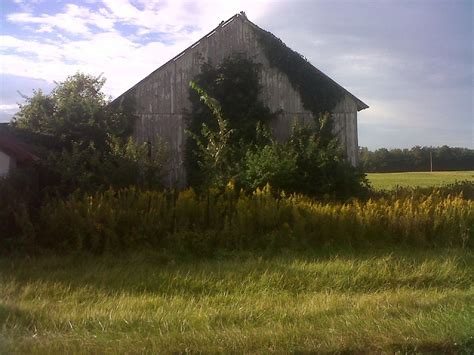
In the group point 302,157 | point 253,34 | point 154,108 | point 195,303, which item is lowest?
point 195,303

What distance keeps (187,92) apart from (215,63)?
4.70ft

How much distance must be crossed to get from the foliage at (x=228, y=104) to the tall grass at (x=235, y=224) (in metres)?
5.88

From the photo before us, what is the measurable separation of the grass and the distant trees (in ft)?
189

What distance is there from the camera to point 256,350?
17.0 ft

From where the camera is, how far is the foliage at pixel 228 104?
57.6 ft

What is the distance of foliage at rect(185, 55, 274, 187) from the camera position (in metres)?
17.5

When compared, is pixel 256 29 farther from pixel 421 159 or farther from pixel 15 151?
pixel 421 159

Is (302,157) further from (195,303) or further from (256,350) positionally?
(256,350)

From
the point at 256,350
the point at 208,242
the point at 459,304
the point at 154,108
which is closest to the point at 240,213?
the point at 208,242

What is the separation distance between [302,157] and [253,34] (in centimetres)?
572

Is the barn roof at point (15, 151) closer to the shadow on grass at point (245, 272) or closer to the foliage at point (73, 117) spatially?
the foliage at point (73, 117)

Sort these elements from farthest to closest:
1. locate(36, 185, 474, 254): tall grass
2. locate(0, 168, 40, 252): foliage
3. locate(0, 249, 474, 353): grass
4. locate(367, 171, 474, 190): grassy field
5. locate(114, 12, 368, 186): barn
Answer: locate(367, 171, 474, 190): grassy field, locate(114, 12, 368, 186): barn, locate(36, 185, 474, 254): tall grass, locate(0, 168, 40, 252): foliage, locate(0, 249, 474, 353): grass

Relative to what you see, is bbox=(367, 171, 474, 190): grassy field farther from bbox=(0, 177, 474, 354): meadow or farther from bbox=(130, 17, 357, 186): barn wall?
bbox=(0, 177, 474, 354): meadow

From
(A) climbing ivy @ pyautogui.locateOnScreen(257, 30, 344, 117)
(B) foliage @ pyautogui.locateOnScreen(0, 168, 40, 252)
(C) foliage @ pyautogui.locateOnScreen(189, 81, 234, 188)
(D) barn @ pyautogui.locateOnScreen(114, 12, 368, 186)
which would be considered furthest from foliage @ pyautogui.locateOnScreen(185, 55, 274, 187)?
(B) foliage @ pyautogui.locateOnScreen(0, 168, 40, 252)
